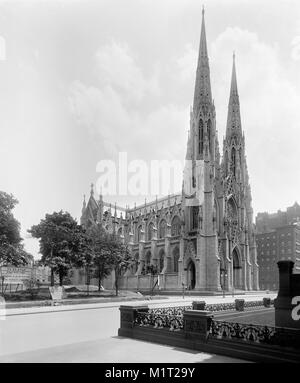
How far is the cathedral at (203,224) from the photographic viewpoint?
71.0 m

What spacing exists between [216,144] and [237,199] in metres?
12.7

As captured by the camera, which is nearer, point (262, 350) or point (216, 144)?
point (262, 350)

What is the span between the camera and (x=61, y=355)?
11.9 metres

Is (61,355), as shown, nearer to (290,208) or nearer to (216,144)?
(216,144)

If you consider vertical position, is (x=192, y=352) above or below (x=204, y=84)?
below

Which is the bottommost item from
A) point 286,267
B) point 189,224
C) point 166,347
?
point 166,347

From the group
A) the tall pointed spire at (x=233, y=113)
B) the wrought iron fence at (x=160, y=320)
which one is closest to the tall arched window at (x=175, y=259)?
the tall pointed spire at (x=233, y=113)

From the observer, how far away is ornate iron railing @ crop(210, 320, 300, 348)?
11.2 metres

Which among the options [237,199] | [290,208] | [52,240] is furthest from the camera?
[290,208]

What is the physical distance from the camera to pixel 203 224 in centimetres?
7125

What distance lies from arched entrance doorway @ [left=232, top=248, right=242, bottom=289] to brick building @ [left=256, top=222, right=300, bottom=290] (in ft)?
112

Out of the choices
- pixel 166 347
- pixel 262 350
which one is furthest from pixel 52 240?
pixel 262 350

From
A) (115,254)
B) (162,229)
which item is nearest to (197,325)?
(115,254)

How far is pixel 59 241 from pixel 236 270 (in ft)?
145
